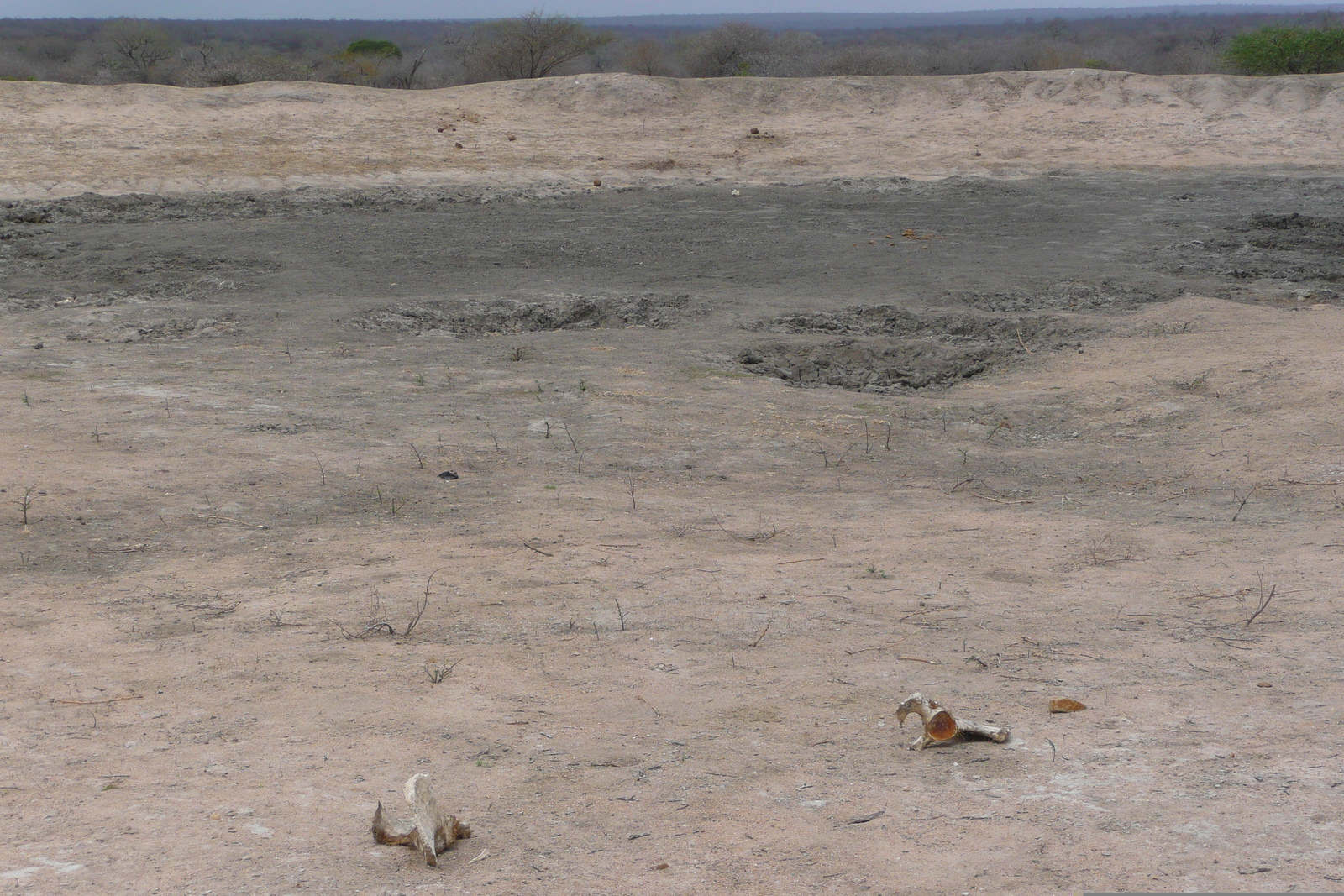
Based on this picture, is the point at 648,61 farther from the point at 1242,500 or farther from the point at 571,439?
the point at 1242,500

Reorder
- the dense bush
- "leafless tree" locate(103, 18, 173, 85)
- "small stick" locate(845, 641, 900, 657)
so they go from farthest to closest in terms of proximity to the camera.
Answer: "leafless tree" locate(103, 18, 173, 85) → the dense bush → "small stick" locate(845, 641, 900, 657)

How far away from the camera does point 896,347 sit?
8.85 m

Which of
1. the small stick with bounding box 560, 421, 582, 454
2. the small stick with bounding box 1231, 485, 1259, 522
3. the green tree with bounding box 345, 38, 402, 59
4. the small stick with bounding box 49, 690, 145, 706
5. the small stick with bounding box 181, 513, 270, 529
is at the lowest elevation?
the small stick with bounding box 560, 421, 582, 454

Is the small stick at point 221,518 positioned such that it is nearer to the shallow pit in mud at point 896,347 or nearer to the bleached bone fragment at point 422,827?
the bleached bone fragment at point 422,827

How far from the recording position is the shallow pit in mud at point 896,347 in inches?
331

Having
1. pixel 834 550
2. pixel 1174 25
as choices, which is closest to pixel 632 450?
pixel 834 550

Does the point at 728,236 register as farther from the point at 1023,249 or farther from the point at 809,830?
the point at 809,830

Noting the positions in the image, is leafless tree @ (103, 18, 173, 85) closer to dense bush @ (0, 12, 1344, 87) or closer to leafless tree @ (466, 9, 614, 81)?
dense bush @ (0, 12, 1344, 87)

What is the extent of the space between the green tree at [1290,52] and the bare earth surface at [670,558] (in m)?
18.2

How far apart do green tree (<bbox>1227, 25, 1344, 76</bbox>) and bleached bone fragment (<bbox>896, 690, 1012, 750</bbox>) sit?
97.8ft

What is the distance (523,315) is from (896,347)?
319cm

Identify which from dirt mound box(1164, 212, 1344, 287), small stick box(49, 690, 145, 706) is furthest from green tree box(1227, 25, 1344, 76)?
small stick box(49, 690, 145, 706)

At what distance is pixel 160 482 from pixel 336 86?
17.1 meters

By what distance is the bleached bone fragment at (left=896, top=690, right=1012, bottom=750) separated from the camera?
9.73 ft
